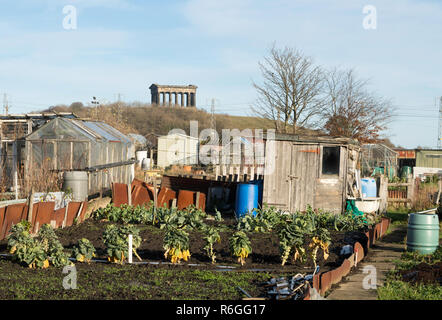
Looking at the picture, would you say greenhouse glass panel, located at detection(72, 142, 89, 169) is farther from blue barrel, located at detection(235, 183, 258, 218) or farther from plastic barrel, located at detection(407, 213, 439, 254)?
plastic barrel, located at detection(407, 213, 439, 254)

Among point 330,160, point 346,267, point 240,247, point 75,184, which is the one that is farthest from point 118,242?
point 330,160

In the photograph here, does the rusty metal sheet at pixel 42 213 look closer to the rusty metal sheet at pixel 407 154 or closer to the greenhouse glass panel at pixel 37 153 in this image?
the greenhouse glass panel at pixel 37 153

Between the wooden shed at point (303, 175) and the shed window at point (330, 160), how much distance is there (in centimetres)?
6

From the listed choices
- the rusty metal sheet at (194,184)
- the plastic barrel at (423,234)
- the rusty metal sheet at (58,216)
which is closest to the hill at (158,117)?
the rusty metal sheet at (194,184)

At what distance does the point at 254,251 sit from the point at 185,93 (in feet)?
341

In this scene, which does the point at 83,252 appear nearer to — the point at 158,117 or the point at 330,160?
the point at 330,160

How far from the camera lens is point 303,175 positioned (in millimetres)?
15508

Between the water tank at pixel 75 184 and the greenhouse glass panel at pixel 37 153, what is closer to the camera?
the water tank at pixel 75 184

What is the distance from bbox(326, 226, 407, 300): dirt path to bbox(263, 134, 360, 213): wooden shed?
1.99 meters

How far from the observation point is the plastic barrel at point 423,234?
1084cm

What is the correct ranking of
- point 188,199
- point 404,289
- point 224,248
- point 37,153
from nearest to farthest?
point 404,289 < point 224,248 < point 188,199 < point 37,153

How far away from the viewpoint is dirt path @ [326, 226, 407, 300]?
7.12 metres

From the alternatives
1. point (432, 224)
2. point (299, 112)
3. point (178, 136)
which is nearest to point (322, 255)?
point (432, 224)

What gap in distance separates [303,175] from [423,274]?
24.1 feet
